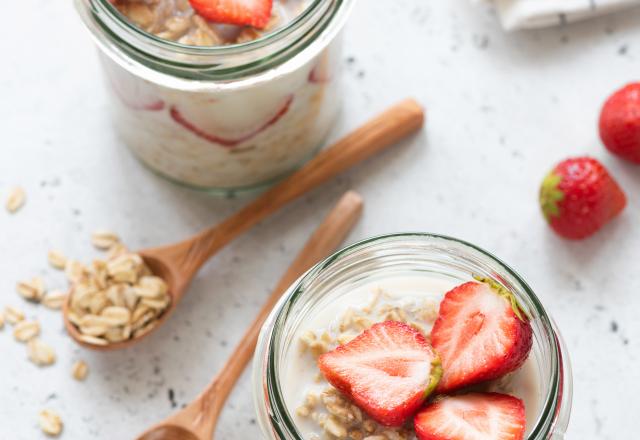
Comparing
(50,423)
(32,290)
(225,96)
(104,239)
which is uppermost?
(225,96)

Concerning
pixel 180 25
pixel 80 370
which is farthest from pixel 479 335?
pixel 80 370

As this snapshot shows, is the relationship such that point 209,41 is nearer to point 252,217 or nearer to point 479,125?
A: point 252,217

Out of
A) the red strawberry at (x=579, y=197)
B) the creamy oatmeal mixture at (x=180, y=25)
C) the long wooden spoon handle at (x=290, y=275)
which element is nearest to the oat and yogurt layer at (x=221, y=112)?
the creamy oatmeal mixture at (x=180, y=25)

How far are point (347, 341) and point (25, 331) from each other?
60 centimetres

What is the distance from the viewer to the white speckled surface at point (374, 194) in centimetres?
150

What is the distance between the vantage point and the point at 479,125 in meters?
1.63

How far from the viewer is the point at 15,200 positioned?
1.59m

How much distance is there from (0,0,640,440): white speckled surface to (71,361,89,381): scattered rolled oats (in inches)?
0.4

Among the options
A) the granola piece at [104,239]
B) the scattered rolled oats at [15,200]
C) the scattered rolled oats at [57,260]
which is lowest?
the scattered rolled oats at [57,260]

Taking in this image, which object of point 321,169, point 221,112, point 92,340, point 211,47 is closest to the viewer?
point 211,47

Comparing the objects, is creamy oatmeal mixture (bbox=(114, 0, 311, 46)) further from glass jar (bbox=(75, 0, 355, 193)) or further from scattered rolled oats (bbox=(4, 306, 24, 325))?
scattered rolled oats (bbox=(4, 306, 24, 325))

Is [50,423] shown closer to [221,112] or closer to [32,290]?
[32,290]

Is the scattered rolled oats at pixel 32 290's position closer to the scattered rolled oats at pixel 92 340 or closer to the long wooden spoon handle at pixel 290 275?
the scattered rolled oats at pixel 92 340

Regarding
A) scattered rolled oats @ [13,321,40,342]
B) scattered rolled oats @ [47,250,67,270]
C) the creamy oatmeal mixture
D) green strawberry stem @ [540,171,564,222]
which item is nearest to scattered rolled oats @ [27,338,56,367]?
scattered rolled oats @ [13,321,40,342]
